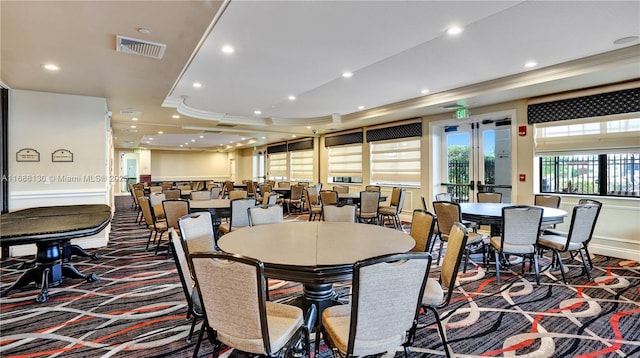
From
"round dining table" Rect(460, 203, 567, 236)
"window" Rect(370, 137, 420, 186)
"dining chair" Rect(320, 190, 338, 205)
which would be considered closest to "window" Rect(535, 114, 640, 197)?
"round dining table" Rect(460, 203, 567, 236)

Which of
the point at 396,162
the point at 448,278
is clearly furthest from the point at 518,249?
the point at 396,162

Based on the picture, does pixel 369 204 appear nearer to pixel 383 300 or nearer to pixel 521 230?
pixel 521 230

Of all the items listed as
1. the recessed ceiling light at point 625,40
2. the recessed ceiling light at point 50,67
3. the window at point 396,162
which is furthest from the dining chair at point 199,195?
the recessed ceiling light at point 625,40

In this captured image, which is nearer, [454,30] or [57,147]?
[454,30]

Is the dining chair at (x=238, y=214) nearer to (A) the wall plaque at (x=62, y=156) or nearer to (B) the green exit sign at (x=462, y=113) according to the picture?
(A) the wall plaque at (x=62, y=156)

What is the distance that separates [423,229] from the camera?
2867 millimetres

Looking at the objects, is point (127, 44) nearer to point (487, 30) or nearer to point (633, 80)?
point (487, 30)

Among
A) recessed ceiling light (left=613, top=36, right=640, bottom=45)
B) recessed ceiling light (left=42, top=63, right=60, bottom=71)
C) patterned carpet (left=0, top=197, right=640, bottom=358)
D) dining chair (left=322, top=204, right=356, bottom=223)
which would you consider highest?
recessed ceiling light (left=613, top=36, right=640, bottom=45)

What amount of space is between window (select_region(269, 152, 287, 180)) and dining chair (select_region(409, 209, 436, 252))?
11000mm

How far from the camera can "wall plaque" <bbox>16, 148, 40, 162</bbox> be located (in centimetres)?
500

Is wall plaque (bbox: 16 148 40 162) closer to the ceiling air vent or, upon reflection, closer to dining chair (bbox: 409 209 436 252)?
the ceiling air vent

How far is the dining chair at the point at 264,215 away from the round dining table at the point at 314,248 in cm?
62

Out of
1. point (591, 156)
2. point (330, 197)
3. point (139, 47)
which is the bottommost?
point (330, 197)

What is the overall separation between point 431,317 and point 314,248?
1451 millimetres
